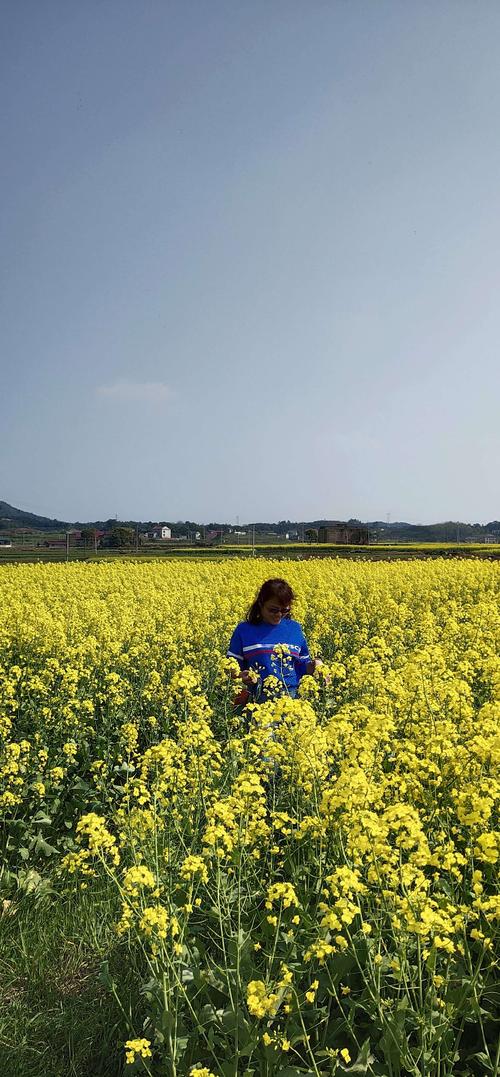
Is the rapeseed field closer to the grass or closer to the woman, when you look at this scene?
the grass

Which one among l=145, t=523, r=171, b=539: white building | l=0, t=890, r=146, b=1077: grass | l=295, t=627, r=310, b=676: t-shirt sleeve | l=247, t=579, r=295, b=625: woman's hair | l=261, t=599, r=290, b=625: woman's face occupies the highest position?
l=145, t=523, r=171, b=539: white building

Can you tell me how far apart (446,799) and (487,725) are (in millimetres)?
410

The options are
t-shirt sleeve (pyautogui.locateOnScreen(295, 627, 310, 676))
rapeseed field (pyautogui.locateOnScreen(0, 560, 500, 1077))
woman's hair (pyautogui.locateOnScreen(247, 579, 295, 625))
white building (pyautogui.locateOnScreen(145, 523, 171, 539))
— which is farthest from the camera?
white building (pyautogui.locateOnScreen(145, 523, 171, 539))

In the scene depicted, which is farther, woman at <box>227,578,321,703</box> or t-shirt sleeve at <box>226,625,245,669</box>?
t-shirt sleeve at <box>226,625,245,669</box>

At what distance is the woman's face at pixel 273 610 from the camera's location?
5.25 metres

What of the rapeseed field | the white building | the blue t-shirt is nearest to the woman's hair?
the blue t-shirt

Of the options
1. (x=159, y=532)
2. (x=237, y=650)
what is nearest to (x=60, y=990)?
(x=237, y=650)

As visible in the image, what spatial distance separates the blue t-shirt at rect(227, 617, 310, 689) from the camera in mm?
5332

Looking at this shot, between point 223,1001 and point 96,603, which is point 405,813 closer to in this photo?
point 223,1001

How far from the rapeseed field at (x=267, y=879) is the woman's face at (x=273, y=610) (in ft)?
1.83

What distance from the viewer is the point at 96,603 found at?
1017cm

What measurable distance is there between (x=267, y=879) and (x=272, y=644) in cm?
198

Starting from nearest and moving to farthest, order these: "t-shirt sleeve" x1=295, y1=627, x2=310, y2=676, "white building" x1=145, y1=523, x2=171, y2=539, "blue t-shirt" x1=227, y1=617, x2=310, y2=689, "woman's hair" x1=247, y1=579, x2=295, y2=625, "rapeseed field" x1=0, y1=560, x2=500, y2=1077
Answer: "rapeseed field" x1=0, y1=560, x2=500, y2=1077
"woman's hair" x1=247, y1=579, x2=295, y2=625
"blue t-shirt" x1=227, y1=617, x2=310, y2=689
"t-shirt sleeve" x1=295, y1=627, x2=310, y2=676
"white building" x1=145, y1=523, x2=171, y2=539

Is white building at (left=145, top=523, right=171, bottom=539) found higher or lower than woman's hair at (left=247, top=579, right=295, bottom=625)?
higher
